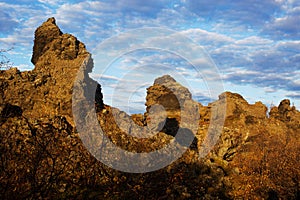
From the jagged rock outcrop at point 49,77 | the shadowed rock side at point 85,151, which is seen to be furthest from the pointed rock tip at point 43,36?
the shadowed rock side at point 85,151

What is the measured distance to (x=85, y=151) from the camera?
62.6ft

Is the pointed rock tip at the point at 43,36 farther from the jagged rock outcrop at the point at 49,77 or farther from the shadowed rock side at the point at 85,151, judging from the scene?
the shadowed rock side at the point at 85,151

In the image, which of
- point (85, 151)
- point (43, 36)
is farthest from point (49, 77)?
point (85, 151)

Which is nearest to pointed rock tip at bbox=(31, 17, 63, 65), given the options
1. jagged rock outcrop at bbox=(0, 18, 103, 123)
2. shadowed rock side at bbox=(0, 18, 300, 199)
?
jagged rock outcrop at bbox=(0, 18, 103, 123)

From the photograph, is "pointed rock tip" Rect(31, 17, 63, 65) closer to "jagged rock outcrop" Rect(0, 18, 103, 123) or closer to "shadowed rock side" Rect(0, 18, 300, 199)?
"jagged rock outcrop" Rect(0, 18, 103, 123)

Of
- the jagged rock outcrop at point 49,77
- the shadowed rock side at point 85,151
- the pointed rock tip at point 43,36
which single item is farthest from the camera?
the pointed rock tip at point 43,36

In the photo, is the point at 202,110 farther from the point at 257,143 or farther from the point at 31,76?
the point at 31,76

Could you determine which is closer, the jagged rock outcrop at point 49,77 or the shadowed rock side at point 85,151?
the shadowed rock side at point 85,151

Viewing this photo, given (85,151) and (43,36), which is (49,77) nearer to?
(43,36)

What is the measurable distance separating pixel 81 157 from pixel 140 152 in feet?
12.6

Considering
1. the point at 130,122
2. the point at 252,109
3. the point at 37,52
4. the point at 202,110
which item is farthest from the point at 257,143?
the point at 37,52

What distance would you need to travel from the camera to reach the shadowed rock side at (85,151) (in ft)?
49.8

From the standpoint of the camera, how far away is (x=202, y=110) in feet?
169

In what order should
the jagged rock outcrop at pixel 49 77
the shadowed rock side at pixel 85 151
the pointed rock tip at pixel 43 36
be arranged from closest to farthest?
the shadowed rock side at pixel 85 151 < the jagged rock outcrop at pixel 49 77 < the pointed rock tip at pixel 43 36
